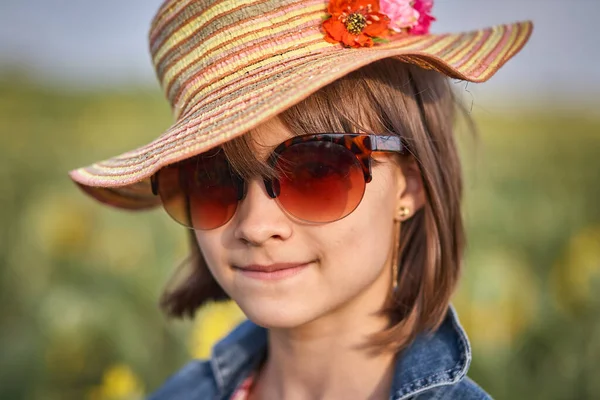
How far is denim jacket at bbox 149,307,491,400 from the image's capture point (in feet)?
4.62

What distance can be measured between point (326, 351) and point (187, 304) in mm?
630

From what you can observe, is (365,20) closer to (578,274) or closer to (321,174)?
(321,174)

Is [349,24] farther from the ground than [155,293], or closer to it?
farther from the ground

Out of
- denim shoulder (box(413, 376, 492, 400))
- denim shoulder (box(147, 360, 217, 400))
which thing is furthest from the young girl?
denim shoulder (box(147, 360, 217, 400))

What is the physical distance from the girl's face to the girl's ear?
0.06m

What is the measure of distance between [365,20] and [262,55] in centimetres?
23

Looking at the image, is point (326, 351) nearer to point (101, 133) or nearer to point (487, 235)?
point (487, 235)

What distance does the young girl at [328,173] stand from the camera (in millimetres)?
1384

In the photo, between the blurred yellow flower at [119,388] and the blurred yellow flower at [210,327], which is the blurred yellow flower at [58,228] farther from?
the blurred yellow flower at [119,388]

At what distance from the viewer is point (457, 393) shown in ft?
4.63

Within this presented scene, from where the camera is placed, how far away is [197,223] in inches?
61.7

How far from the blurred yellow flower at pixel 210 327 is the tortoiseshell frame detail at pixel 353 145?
1182 millimetres

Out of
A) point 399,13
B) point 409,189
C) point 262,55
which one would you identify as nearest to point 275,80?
point 262,55

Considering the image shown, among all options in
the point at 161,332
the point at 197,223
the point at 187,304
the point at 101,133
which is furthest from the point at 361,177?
the point at 101,133
